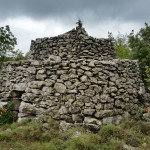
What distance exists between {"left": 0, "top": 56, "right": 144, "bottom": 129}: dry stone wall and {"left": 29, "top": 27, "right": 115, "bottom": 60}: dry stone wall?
1.65 meters

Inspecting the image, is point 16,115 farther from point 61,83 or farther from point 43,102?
point 61,83

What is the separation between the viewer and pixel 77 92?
11375 millimetres

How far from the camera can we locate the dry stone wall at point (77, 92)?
11.2 metres

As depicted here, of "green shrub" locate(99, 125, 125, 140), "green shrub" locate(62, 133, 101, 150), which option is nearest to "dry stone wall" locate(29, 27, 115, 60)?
"green shrub" locate(99, 125, 125, 140)

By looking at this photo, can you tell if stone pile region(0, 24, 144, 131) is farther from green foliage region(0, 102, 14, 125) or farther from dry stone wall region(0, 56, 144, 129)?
green foliage region(0, 102, 14, 125)

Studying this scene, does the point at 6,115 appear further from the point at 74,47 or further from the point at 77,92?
the point at 74,47

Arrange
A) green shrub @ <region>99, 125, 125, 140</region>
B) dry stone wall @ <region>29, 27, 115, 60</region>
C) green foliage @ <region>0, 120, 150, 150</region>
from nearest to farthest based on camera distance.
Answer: green foliage @ <region>0, 120, 150, 150</region> < green shrub @ <region>99, 125, 125, 140</region> < dry stone wall @ <region>29, 27, 115, 60</region>

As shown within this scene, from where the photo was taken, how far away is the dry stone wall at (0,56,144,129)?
11.2 metres

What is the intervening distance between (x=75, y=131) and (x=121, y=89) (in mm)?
2525

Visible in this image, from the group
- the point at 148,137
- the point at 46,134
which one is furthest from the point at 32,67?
the point at 148,137

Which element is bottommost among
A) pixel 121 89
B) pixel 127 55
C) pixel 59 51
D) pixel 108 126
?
pixel 108 126

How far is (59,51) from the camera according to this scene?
1416 cm

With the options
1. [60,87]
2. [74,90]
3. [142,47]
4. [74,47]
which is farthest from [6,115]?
[142,47]

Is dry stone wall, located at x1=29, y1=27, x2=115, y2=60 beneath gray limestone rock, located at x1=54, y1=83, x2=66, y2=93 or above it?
above
